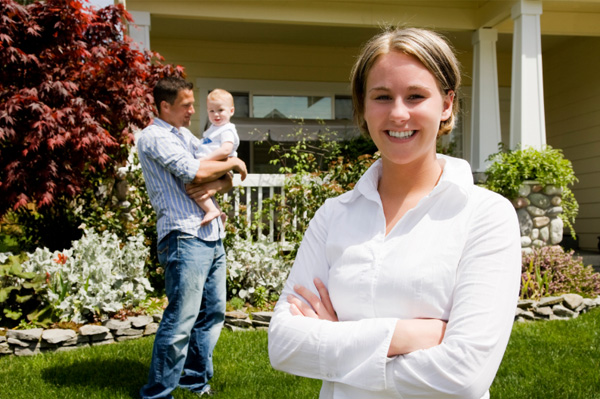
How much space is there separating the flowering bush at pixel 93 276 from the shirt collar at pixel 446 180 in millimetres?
3660

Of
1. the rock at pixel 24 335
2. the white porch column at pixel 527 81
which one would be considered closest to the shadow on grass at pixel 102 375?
the rock at pixel 24 335

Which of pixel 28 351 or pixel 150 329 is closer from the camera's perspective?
pixel 28 351

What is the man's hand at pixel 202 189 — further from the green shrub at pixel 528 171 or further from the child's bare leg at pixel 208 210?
the green shrub at pixel 528 171

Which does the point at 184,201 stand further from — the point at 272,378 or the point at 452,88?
the point at 452,88

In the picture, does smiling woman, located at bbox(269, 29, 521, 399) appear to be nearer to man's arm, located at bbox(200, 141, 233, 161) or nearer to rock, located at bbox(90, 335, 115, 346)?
man's arm, located at bbox(200, 141, 233, 161)

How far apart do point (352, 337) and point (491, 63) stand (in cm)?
740

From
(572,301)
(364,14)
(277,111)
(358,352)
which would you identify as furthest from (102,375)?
(277,111)

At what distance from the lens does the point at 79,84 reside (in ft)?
18.0

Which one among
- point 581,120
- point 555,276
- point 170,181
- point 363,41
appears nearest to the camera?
point 170,181

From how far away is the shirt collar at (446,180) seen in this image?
143 cm

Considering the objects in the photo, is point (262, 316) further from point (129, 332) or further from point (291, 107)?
point (291, 107)

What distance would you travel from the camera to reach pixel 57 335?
14.4 ft

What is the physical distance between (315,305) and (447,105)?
69 centimetres

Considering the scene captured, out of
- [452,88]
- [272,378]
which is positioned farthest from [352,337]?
[272,378]
